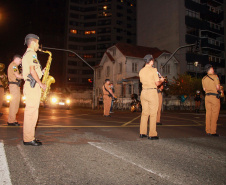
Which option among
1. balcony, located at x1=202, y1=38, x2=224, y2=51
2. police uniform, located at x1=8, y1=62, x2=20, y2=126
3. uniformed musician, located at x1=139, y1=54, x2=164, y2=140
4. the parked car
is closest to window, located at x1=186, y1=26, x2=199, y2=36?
balcony, located at x1=202, y1=38, x2=224, y2=51

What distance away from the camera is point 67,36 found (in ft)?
292

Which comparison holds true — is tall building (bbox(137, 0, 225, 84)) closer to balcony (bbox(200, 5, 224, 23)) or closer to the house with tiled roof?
balcony (bbox(200, 5, 224, 23))

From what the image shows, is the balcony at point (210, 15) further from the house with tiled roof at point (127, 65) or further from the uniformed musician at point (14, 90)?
the uniformed musician at point (14, 90)

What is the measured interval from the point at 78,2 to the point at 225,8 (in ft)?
190

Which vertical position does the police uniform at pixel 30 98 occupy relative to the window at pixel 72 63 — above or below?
below

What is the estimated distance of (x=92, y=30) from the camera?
297ft

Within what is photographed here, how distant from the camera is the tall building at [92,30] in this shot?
286 feet

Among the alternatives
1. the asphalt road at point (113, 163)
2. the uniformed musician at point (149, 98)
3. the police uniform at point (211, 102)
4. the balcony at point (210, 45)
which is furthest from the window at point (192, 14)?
the asphalt road at point (113, 163)

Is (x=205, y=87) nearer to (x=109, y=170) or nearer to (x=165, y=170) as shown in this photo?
(x=165, y=170)

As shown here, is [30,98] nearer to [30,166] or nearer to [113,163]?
[30,166]

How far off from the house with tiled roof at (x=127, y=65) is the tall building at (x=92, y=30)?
1798 inches

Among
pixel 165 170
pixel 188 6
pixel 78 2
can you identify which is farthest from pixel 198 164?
pixel 78 2

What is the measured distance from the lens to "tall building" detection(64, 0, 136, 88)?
8712 centimetres

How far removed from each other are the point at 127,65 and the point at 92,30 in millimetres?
58340
